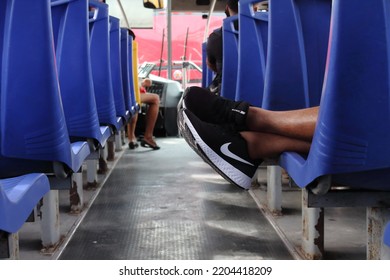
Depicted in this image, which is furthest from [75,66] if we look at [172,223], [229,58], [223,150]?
[229,58]

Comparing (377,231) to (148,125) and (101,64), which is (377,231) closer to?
(101,64)

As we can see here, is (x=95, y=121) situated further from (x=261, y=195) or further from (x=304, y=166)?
(x=261, y=195)

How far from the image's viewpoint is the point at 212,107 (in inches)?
55.7

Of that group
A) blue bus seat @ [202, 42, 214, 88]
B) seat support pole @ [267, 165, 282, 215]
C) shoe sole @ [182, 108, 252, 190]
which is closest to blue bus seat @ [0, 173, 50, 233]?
shoe sole @ [182, 108, 252, 190]

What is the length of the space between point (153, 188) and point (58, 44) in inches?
58.7

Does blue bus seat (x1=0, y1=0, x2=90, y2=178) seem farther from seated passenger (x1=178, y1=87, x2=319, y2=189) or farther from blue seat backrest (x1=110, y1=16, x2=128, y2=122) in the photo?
blue seat backrest (x1=110, y1=16, x2=128, y2=122)

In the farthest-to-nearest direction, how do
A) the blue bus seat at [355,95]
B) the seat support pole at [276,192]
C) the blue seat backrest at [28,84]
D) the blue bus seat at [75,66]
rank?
the seat support pole at [276,192]
the blue bus seat at [75,66]
the blue seat backrest at [28,84]
the blue bus seat at [355,95]

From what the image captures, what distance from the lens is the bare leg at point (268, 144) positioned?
1.33 metres

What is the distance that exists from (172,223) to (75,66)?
2.80 feet

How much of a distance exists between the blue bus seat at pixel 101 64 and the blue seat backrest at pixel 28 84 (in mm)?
1060

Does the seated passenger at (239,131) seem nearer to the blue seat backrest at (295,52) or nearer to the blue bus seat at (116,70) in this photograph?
the blue seat backrest at (295,52)

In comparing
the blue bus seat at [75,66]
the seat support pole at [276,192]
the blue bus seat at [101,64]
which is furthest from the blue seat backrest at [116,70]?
the blue bus seat at [75,66]
